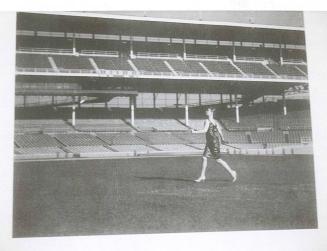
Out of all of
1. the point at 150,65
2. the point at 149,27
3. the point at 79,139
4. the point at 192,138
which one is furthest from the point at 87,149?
the point at 150,65

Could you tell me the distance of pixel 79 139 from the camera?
290 inches

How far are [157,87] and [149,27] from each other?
2.20m

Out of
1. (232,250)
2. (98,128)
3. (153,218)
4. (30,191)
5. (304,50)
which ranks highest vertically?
(304,50)

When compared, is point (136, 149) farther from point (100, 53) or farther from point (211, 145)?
point (211, 145)

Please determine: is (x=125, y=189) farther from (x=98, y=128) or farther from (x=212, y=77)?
A: (x=212, y=77)

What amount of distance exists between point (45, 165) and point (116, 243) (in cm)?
165

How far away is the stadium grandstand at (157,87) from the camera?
685 cm

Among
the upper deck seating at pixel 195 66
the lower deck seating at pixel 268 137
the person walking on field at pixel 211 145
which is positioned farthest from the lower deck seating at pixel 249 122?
the person walking on field at pixel 211 145

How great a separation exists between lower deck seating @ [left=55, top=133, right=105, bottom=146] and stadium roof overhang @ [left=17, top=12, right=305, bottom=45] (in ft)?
6.44

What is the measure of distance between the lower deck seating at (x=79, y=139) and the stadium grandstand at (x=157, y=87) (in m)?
0.02

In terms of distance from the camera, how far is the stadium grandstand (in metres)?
6.85

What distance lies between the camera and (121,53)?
7.95 metres

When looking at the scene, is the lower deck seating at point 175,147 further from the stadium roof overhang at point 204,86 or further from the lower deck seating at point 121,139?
the stadium roof overhang at point 204,86
